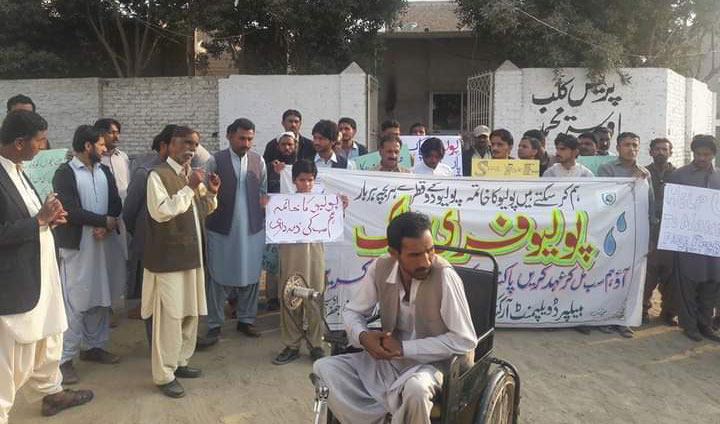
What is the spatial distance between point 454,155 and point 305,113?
15.2ft

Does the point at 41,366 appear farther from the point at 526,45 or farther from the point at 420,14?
the point at 420,14

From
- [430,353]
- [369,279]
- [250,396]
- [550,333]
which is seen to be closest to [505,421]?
[430,353]

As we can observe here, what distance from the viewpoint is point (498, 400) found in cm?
279

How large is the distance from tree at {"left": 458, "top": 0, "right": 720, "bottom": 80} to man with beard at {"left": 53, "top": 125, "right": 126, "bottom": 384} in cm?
930

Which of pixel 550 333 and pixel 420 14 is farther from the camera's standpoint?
pixel 420 14

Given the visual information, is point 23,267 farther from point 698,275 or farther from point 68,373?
point 698,275

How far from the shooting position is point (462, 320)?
2.63m

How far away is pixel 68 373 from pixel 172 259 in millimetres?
1195

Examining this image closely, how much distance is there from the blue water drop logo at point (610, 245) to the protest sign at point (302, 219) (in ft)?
7.92

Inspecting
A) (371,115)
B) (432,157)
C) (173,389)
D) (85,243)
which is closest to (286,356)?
(173,389)

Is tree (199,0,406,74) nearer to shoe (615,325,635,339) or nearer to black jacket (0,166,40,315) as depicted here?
shoe (615,325,635,339)

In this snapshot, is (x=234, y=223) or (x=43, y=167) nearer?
(x=234, y=223)

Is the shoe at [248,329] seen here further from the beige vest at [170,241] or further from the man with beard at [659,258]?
the man with beard at [659,258]

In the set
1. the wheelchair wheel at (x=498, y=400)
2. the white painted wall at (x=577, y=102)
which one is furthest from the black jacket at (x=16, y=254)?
the white painted wall at (x=577, y=102)
